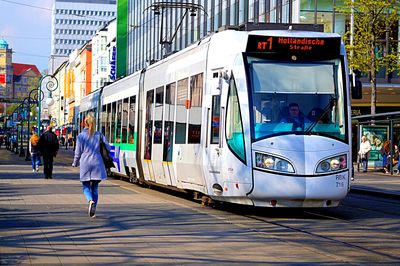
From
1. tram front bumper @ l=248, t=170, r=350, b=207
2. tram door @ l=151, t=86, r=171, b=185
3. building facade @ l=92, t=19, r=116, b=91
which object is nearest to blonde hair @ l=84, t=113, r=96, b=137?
tram front bumper @ l=248, t=170, r=350, b=207

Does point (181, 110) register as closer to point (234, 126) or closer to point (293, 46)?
point (234, 126)

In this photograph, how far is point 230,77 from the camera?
14.8 m

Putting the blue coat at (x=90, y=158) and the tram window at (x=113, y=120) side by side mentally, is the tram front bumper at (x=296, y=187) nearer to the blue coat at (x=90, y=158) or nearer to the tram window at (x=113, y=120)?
the blue coat at (x=90, y=158)

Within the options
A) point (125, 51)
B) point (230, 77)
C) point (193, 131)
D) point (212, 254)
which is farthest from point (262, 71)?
point (125, 51)

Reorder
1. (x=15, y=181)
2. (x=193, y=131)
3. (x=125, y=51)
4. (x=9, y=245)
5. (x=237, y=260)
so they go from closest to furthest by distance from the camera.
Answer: (x=237, y=260)
(x=9, y=245)
(x=193, y=131)
(x=15, y=181)
(x=125, y=51)

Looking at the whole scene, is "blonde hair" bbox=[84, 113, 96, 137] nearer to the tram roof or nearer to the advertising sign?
the tram roof

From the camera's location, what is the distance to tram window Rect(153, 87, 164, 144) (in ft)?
66.8

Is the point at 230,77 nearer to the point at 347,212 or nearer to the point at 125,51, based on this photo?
the point at 347,212

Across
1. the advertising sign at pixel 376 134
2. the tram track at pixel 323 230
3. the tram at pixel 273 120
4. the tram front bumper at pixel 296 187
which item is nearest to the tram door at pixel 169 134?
the tram track at pixel 323 230

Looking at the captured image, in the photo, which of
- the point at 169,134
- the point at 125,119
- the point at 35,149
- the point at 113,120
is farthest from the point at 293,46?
the point at 35,149

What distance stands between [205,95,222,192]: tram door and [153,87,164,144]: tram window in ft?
15.6

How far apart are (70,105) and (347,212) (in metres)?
131

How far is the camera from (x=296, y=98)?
14641 mm

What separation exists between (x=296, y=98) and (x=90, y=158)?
12.6ft
